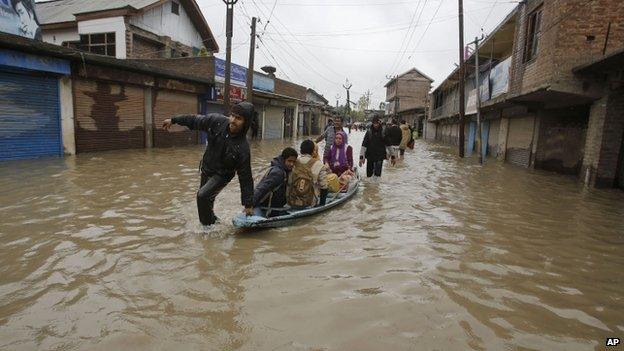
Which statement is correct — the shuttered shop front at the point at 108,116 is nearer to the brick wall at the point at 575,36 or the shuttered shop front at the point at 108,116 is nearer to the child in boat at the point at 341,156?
the child in boat at the point at 341,156

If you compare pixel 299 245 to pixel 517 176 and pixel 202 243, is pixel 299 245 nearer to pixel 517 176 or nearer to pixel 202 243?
pixel 202 243

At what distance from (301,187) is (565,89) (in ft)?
29.0

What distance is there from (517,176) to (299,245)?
9.95 metres

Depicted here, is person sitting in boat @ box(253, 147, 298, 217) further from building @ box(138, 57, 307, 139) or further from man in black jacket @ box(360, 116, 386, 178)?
building @ box(138, 57, 307, 139)

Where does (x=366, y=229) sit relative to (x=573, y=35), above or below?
below

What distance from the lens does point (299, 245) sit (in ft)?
16.0

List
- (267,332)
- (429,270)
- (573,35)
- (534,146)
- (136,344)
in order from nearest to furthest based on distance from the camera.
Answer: (136,344)
(267,332)
(429,270)
(573,35)
(534,146)

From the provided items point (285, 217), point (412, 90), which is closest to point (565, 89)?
A: point (285, 217)

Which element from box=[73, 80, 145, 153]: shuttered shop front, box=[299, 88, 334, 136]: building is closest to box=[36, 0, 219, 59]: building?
box=[73, 80, 145, 153]: shuttered shop front

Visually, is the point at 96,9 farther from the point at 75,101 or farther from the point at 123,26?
the point at 75,101

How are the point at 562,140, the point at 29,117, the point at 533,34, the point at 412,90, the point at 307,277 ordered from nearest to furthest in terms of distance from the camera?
1. the point at 307,277
2. the point at 29,117
3. the point at 562,140
4. the point at 533,34
5. the point at 412,90

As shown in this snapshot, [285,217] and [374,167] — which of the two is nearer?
[285,217]

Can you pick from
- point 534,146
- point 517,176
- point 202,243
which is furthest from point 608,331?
point 534,146

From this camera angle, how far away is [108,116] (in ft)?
47.8
